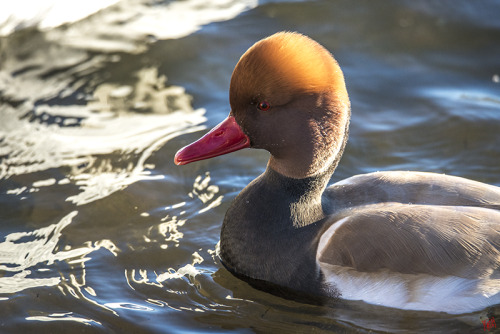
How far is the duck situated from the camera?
171 inches

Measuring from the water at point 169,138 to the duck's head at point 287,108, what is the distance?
900 mm

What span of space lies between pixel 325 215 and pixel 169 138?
2180mm

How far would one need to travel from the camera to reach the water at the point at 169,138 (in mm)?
4586

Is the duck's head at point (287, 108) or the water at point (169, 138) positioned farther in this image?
the water at point (169, 138)

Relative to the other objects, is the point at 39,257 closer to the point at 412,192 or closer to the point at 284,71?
the point at 284,71

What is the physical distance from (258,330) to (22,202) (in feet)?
7.33

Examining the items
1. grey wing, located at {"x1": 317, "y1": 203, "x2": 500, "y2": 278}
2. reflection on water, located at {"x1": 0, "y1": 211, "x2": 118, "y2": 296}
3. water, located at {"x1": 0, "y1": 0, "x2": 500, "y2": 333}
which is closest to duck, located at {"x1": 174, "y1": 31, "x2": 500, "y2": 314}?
grey wing, located at {"x1": 317, "y1": 203, "x2": 500, "y2": 278}

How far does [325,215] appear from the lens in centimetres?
472

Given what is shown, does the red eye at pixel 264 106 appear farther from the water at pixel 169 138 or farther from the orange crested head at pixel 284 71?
the water at pixel 169 138

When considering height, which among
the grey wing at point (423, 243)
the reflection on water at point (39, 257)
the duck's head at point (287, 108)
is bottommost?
the reflection on water at point (39, 257)

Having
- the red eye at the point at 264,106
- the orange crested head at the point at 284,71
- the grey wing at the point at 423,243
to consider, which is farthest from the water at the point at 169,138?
the orange crested head at the point at 284,71

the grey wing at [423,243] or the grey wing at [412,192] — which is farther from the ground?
the grey wing at [412,192]

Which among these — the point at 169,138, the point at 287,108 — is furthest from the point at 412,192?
the point at 169,138

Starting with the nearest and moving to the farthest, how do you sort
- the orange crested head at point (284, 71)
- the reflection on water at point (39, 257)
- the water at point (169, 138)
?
the orange crested head at point (284, 71) → the water at point (169, 138) → the reflection on water at point (39, 257)
